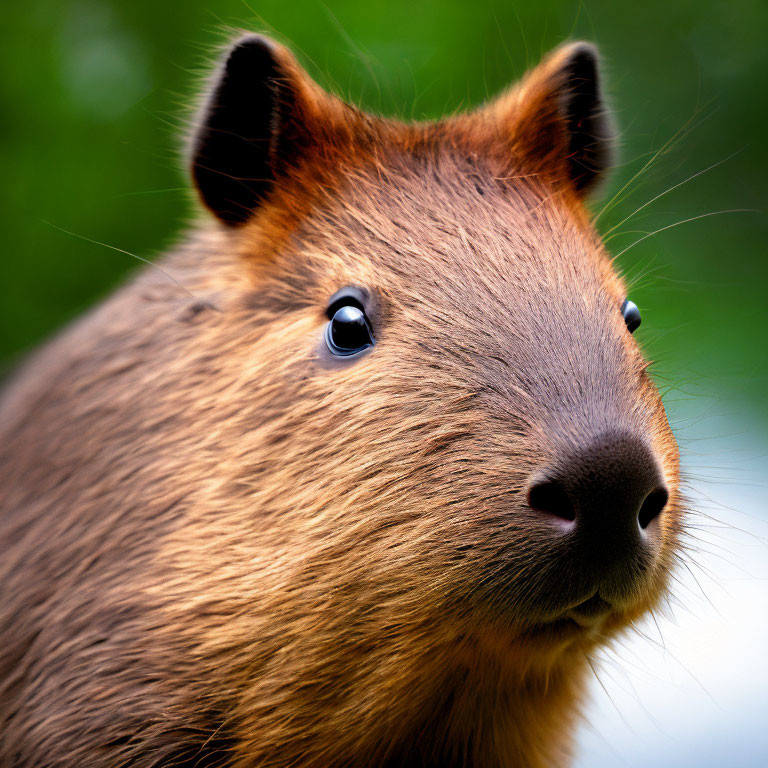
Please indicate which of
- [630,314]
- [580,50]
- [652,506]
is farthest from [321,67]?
[652,506]

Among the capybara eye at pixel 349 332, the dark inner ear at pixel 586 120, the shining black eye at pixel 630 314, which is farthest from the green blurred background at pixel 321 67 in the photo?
the capybara eye at pixel 349 332

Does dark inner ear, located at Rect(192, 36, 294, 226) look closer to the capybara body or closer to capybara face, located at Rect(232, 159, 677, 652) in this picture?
the capybara body

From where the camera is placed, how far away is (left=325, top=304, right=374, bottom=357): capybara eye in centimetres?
222

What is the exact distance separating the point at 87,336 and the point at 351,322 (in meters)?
1.28

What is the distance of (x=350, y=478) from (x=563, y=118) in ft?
4.45

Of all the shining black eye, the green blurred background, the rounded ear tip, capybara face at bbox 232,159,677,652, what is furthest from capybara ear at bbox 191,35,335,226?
the green blurred background

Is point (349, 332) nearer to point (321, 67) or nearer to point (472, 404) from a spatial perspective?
point (472, 404)

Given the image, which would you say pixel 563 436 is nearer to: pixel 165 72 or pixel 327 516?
pixel 327 516

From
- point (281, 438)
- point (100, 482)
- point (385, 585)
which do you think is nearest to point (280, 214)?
point (281, 438)

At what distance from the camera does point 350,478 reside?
6.79ft

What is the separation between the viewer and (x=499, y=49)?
5266 millimetres

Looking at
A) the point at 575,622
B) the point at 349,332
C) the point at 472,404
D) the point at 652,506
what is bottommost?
the point at 575,622

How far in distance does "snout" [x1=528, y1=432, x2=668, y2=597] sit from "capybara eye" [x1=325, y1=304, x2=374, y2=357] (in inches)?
24.0

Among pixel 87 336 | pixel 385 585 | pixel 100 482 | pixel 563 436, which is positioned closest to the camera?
pixel 563 436
